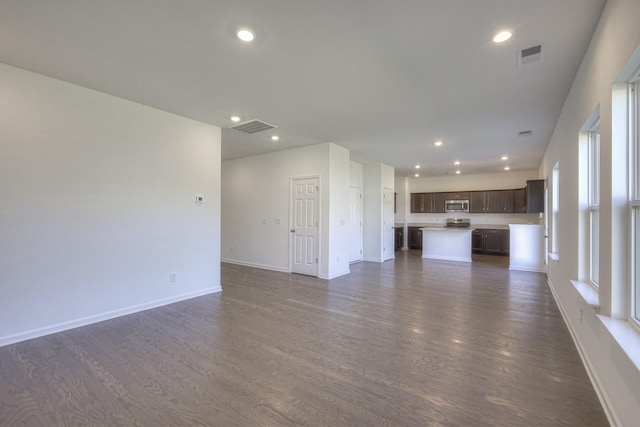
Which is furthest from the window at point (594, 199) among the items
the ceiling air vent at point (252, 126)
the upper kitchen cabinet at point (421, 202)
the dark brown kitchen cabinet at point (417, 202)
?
the dark brown kitchen cabinet at point (417, 202)

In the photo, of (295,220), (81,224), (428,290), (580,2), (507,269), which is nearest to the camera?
(580,2)

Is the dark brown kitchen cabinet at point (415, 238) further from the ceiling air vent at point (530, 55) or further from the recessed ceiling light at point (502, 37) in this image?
the recessed ceiling light at point (502, 37)

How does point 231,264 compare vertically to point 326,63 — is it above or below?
below

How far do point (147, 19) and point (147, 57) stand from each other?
61cm

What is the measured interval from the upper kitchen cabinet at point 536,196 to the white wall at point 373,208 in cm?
330

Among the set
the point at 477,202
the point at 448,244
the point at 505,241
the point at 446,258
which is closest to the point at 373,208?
the point at 448,244

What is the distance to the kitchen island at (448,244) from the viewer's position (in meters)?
7.82

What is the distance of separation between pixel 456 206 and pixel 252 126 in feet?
26.2

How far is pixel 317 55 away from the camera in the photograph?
2.58m

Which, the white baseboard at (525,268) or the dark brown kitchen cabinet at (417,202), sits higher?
the dark brown kitchen cabinet at (417,202)

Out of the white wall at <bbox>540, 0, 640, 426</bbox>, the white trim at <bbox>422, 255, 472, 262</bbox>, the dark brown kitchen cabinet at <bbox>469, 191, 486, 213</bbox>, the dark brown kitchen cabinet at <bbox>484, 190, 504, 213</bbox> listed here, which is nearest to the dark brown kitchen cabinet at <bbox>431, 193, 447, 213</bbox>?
the dark brown kitchen cabinet at <bbox>469, 191, 486, 213</bbox>

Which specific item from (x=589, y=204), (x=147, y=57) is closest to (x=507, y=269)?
(x=589, y=204)

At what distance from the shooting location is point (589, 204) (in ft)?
8.63

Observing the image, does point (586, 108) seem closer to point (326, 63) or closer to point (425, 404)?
point (326, 63)
